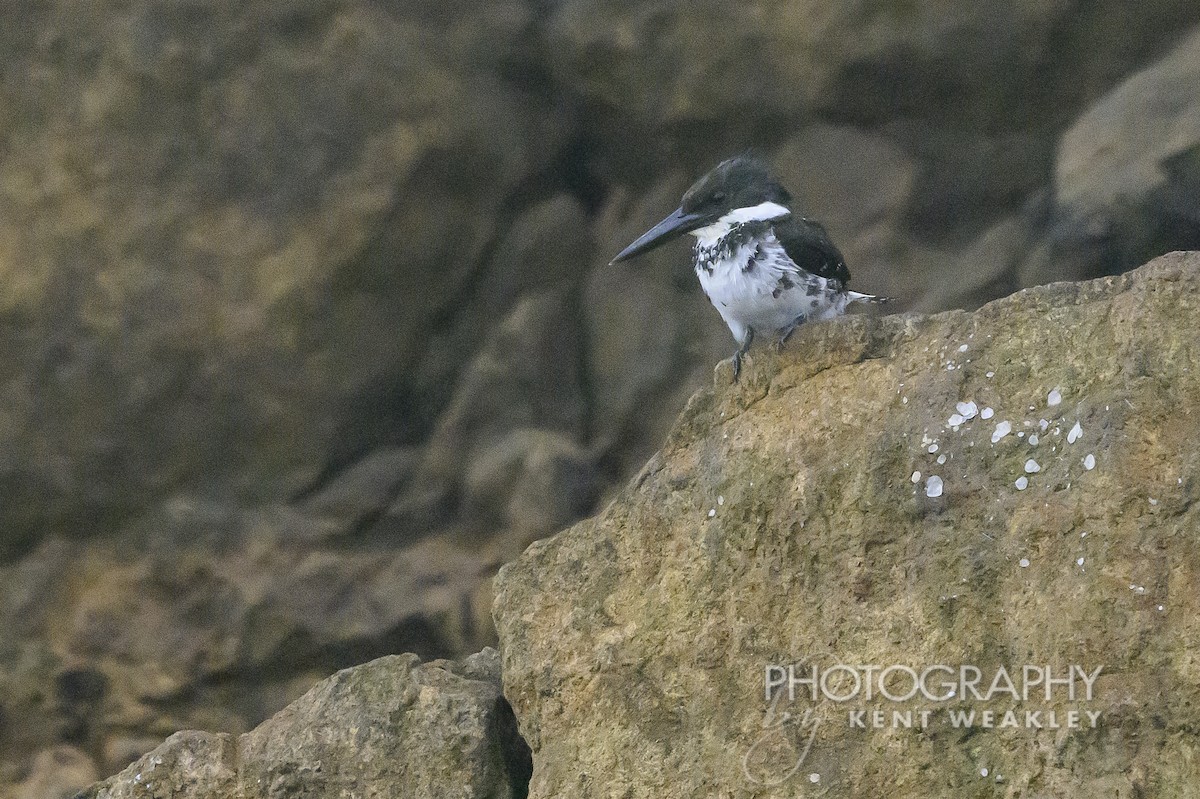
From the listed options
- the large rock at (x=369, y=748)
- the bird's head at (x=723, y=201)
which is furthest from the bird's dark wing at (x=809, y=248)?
the large rock at (x=369, y=748)

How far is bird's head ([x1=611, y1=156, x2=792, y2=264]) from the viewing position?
4.53m

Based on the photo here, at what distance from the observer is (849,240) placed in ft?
22.2

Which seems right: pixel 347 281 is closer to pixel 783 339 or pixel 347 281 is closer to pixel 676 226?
pixel 676 226

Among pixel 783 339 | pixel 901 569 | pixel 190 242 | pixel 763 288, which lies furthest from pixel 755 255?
pixel 190 242

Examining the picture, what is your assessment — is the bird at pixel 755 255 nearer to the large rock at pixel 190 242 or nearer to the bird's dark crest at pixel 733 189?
the bird's dark crest at pixel 733 189

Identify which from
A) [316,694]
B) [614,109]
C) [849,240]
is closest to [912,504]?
[316,694]

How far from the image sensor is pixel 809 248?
4.26m

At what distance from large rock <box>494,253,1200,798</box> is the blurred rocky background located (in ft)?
8.72

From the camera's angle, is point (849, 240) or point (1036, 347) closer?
point (1036, 347)

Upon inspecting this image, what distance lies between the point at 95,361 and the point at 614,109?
7.85 feet

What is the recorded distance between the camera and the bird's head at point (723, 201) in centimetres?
453

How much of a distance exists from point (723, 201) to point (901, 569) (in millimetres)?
1524

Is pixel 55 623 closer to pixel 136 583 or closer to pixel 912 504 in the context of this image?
pixel 136 583

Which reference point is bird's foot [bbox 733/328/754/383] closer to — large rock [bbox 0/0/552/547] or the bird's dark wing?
the bird's dark wing
